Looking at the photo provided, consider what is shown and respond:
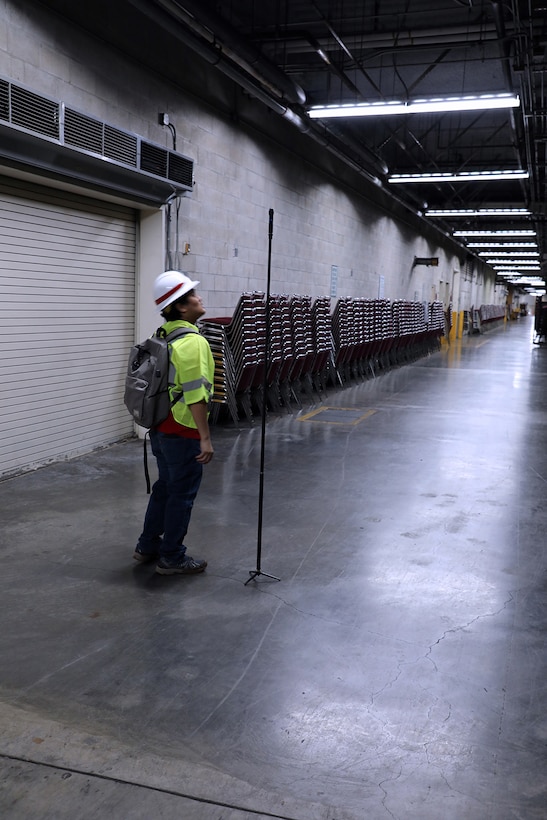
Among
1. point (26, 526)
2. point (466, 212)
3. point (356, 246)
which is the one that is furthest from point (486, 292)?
point (26, 526)

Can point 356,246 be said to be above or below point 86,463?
above

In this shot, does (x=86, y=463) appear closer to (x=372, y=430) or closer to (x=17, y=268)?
(x=17, y=268)

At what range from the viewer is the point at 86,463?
667cm

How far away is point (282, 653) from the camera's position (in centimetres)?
313

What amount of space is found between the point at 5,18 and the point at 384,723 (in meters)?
5.64

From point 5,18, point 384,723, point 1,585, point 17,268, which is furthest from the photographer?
point 17,268

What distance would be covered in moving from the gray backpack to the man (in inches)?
1.4

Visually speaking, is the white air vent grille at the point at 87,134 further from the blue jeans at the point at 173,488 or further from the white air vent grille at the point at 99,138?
the blue jeans at the point at 173,488

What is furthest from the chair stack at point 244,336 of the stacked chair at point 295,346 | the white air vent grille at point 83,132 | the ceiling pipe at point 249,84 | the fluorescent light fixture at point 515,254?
the fluorescent light fixture at point 515,254

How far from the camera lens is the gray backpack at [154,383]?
3.74 m

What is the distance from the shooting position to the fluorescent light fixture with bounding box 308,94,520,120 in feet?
26.8

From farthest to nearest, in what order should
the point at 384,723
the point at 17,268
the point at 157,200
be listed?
the point at 157,200, the point at 17,268, the point at 384,723

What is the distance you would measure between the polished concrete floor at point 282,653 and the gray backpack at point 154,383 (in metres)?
0.92

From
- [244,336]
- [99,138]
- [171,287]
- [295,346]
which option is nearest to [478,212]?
[295,346]
